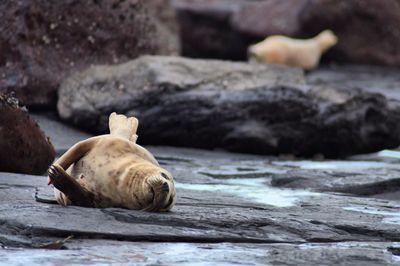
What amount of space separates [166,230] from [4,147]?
190cm

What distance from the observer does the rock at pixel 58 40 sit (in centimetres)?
870

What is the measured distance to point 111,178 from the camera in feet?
14.9

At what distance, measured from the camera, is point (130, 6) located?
32.5 ft

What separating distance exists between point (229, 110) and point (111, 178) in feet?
12.2

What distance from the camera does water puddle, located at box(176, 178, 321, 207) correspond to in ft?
18.3

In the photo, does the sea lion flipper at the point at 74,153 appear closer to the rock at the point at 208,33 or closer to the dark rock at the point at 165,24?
the dark rock at the point at 165,24

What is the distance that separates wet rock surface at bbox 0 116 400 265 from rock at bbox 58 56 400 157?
220 centimetres

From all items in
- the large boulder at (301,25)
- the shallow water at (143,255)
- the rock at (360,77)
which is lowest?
the shallow water at (143,255)

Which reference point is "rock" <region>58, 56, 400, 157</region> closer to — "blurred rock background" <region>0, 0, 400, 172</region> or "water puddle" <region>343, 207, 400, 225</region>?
"blurred rock background" <region>0, 0, 400, 172</region>

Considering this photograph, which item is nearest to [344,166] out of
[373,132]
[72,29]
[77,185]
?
[373,132]

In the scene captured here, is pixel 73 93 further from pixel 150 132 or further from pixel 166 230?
pixel 166 230

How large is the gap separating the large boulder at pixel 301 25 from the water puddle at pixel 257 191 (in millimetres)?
9521

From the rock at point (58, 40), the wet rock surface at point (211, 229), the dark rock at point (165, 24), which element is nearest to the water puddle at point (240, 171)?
the wet rock surface at point (211, 229)

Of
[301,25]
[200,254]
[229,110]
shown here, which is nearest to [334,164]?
[229,110]
